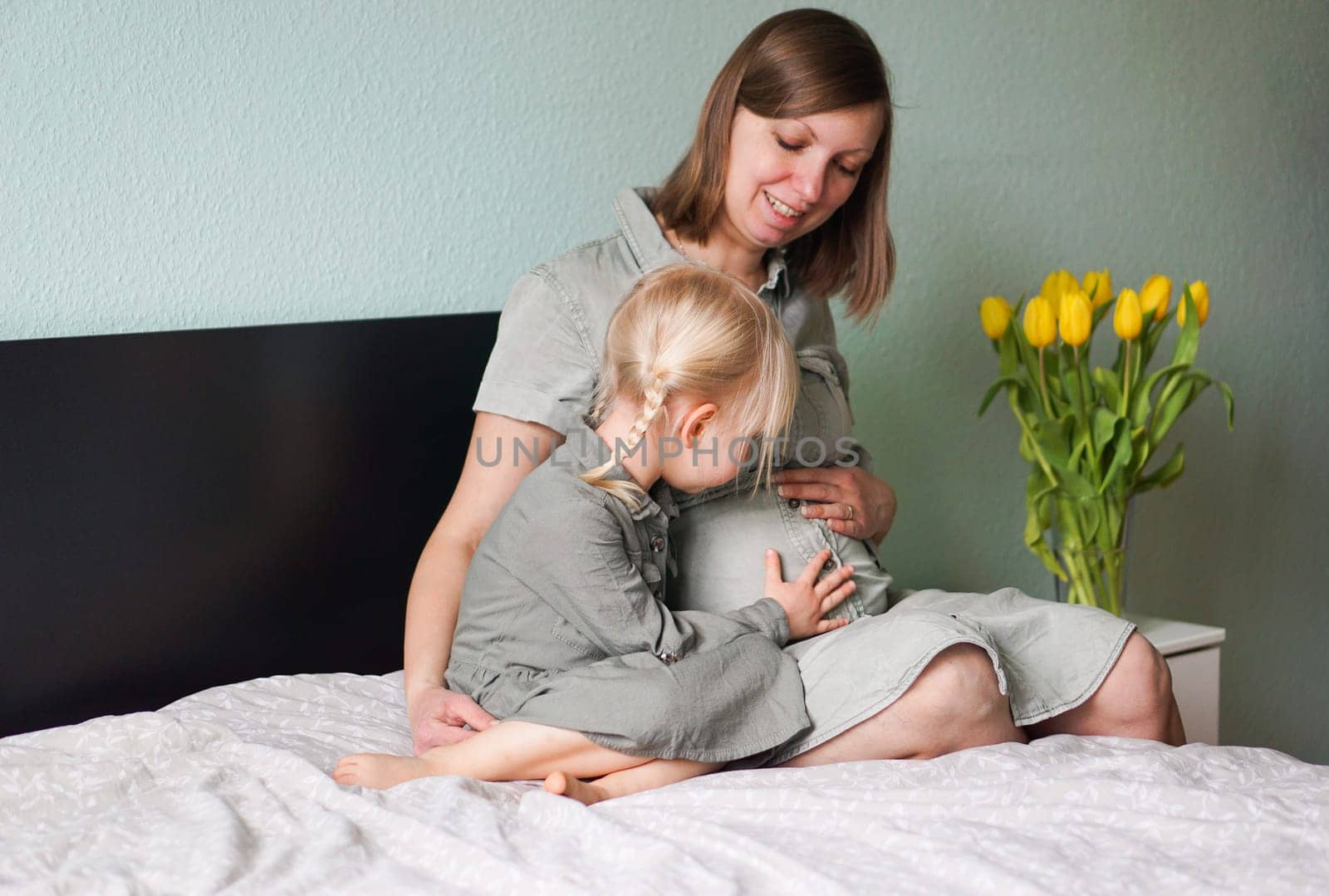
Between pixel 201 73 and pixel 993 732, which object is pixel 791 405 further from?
pixel 201 73

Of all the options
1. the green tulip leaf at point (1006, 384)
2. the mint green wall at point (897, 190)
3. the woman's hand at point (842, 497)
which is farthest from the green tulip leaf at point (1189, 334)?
the woman's hand at point (842, 497)

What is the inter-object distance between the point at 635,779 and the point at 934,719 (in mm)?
269

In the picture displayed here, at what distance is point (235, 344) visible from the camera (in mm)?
1458

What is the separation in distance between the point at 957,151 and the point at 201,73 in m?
1.27

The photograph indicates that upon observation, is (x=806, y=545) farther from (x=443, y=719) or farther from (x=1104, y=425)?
(x=1104, y=425)

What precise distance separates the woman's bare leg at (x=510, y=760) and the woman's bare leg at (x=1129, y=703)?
46cm

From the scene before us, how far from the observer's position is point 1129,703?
3.87ft

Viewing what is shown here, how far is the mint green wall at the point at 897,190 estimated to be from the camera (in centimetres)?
145

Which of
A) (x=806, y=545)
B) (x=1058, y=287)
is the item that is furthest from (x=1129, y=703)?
(x=1058, y=287)

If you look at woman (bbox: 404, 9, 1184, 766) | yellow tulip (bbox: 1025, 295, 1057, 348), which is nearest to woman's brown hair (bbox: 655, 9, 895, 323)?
woman (bbox: 404, 9, 1184, 766)

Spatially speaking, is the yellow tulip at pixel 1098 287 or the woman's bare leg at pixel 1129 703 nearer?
the woman's bare leg at pixel 1129 703

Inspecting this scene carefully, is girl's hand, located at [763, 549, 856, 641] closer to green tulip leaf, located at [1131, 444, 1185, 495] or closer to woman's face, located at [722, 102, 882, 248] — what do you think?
woman's face, located at [722, 102, 882, 248]

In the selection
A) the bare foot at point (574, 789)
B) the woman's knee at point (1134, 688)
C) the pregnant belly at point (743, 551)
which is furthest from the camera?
the pregnant belly at point (743, 551)

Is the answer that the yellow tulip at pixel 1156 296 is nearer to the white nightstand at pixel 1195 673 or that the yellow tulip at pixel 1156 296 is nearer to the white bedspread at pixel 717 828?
the white nightstand at pixel 1195 673
